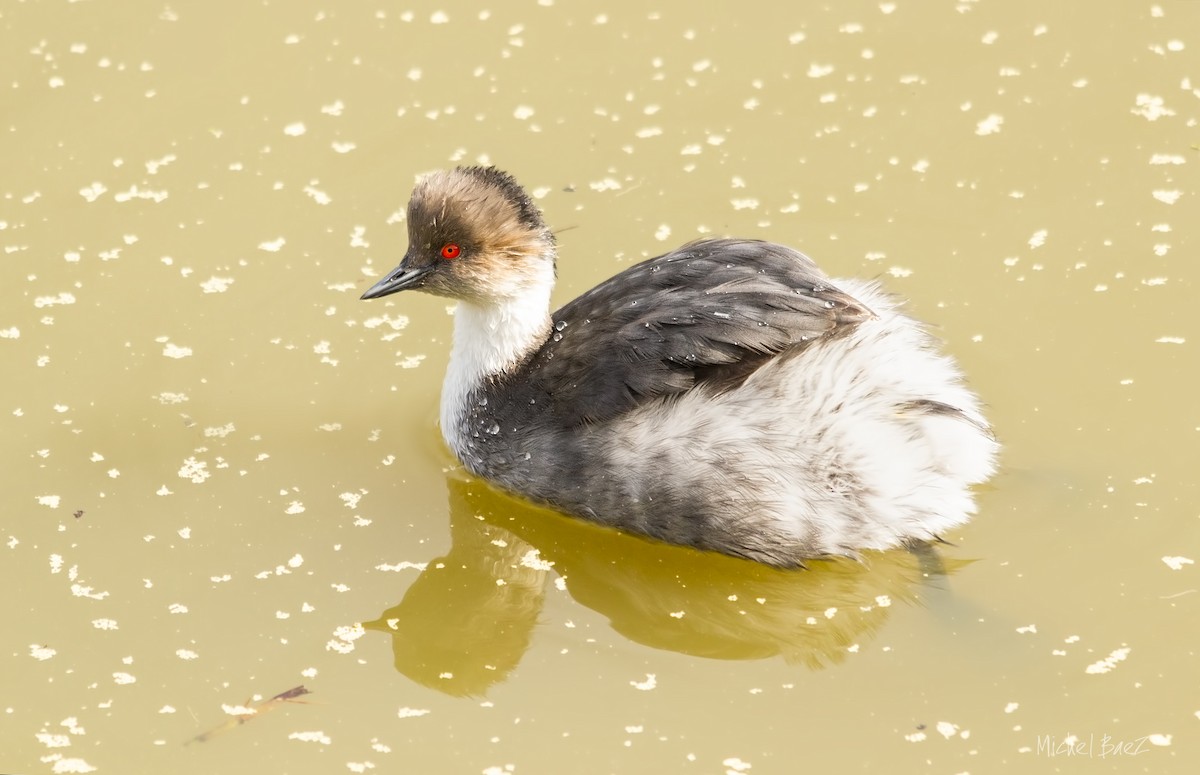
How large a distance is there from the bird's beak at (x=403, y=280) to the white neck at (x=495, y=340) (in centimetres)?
22

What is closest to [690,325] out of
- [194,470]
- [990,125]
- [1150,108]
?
[194,470]

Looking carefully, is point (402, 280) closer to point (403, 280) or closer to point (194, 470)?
point (403, 280)

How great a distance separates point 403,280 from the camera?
17.5 feet

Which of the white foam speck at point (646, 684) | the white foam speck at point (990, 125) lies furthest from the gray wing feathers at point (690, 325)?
the white foam speck at point (990, 125)

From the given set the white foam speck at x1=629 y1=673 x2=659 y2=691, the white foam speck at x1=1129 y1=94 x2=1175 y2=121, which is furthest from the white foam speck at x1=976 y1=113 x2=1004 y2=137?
the white foam speck at x1=629 y1=673 x2=659 y2=691

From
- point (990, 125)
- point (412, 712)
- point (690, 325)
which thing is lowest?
point (412, 712)

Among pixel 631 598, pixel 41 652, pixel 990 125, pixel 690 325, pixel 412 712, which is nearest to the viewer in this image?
pixel 412 712

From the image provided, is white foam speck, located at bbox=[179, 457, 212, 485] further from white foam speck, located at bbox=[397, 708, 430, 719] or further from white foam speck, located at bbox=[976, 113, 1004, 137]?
white foam speck, located at bbox=[976, 113, 1004, 137]

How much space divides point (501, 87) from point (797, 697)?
373 cm

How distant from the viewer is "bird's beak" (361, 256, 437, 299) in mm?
5328

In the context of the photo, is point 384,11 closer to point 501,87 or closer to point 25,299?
point 501,87

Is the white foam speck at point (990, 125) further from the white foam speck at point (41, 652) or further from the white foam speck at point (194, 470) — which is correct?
the white foam speck at point (41, 652)

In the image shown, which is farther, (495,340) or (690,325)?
(495,340)

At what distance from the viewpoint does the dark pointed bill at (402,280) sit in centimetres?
533
